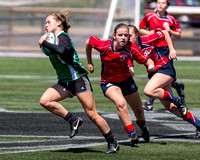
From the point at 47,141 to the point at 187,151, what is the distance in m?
2.03

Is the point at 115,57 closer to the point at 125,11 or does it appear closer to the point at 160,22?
the point at 160,22

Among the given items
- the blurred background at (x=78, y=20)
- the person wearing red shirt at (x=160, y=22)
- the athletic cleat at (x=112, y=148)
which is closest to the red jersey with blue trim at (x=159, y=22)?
the person wearing red shirt at (x=160, y=22)

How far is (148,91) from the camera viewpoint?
8.52 metres

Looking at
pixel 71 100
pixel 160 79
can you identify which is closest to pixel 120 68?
pixel 160 79

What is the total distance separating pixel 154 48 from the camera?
925 cm

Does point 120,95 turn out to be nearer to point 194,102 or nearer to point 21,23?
point 194,102

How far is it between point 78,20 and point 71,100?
62.0 feet

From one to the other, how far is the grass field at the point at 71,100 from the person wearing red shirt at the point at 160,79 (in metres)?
0.59

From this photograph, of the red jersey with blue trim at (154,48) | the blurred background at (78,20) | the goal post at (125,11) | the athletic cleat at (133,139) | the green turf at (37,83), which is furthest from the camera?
the blurred background at (78,20)

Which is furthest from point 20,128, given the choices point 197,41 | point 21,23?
point 21,23

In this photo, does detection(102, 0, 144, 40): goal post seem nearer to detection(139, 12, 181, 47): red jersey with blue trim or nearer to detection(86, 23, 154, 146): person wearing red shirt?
detection(139, 12, 181, 47): red jersey with blue trim

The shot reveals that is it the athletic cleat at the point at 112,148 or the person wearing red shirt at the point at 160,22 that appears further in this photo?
the person wearing red shirt at the point at 160,22

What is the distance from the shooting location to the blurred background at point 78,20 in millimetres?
28808

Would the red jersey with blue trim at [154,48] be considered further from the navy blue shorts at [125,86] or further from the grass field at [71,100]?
the grass field at [71,100]
